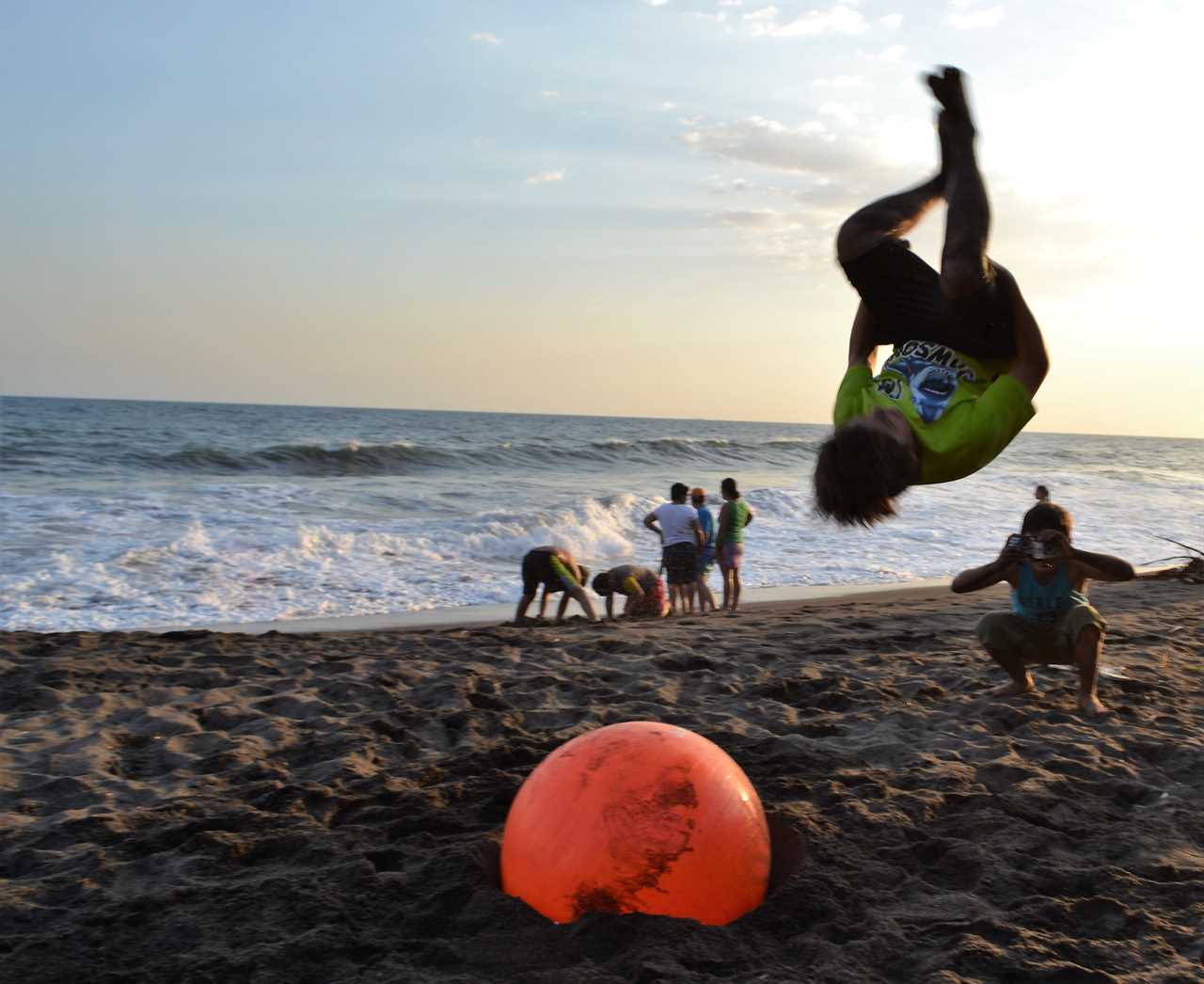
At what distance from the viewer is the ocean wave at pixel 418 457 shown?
28547 mm

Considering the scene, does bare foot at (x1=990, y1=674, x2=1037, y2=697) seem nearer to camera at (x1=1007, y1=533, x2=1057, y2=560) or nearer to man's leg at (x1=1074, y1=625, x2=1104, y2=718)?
man's leg at (x1=1074, y1=625, x2=1104, y2=718)

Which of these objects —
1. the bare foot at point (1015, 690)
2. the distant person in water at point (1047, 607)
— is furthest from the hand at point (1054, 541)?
the bare foot at point (1015, 690)

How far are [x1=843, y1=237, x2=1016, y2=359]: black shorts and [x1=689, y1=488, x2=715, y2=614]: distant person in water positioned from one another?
28.2ft

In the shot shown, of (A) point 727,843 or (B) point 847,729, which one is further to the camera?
(B) point 847,729

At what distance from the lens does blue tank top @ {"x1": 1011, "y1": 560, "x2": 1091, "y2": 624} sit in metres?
6.41

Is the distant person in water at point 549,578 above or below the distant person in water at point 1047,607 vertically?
below

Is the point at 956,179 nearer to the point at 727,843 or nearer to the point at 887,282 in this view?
the point at 887,282

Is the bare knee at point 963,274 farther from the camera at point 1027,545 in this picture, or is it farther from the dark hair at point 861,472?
the camera at point 1027,545

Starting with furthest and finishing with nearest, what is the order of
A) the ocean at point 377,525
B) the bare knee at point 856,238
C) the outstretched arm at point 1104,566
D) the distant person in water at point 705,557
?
the distant person in water at point 705,557 → the ocean at point 377,525 → the outstretched arm at point 1104,566 → the bare knee at point 856,238

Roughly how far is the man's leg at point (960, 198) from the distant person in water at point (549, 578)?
7.99 m

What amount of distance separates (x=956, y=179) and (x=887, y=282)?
43cm

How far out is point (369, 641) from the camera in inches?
342

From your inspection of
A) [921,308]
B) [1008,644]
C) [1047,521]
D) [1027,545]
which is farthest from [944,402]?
[1008,644]

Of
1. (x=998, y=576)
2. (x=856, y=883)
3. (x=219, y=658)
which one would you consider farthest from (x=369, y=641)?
(x=856, y=883)
